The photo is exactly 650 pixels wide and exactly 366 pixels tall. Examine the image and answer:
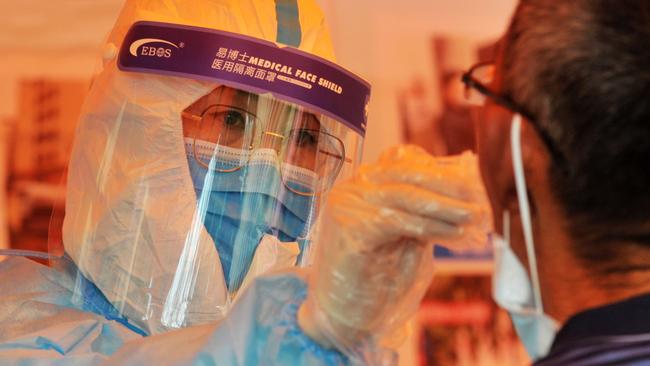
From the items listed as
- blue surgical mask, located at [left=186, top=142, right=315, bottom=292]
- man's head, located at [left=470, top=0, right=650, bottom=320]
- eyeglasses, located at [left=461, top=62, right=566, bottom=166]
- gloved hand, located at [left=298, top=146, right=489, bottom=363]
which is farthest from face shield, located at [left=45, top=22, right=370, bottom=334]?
man's head, located at [left=470, top=0, right=650, bottom=320]

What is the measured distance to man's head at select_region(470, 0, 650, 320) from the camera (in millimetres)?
708

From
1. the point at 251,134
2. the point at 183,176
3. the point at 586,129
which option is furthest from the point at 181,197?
the point at 586,129

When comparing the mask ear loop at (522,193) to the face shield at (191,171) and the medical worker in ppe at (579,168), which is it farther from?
the face shield at (191,171)

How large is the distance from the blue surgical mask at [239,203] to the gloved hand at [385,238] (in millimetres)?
342

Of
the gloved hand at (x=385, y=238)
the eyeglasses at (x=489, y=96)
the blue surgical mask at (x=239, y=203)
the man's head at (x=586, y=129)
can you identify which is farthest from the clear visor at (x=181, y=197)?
the man's head at (x=586, y=129)

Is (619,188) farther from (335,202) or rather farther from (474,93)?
(335,202)

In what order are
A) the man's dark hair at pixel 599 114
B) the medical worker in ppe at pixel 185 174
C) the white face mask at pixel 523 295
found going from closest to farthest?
the man's dark hair at pixel 599 114
the white face mask at pixel 523 295
the medical worker in ppe at pixel 185 174

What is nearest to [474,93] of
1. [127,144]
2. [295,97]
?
[295,97]

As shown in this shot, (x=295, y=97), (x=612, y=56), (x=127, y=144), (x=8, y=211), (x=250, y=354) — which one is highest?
(x=612, y=56)

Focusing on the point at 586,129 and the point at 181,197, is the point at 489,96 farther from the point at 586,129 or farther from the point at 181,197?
the point at 181,197

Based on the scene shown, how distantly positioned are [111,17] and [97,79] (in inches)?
42.2

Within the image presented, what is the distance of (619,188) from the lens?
72cm

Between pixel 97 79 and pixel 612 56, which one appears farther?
pixel 97 79

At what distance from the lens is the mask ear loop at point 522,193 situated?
0.78 meters
